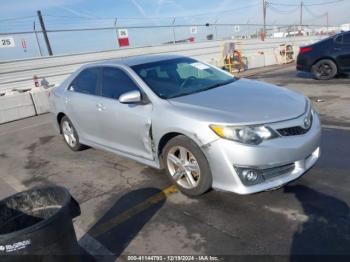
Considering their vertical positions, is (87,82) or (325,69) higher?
(87,82)

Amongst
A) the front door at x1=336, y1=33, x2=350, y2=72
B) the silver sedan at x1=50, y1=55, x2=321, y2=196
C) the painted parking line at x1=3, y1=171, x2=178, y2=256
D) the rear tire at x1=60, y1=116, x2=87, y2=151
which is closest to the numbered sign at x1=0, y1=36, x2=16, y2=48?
the rear tire at x1=60, y1=116, x2=87, y2=151

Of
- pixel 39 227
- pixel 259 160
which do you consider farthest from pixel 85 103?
pixel 39 227

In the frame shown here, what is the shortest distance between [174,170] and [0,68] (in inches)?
533

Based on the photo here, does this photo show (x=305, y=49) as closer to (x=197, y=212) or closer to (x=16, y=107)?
(x=16, y=107)

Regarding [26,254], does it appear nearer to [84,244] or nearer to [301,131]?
[84,244]

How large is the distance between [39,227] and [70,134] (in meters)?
4.05

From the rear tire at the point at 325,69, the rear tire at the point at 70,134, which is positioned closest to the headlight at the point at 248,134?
the rear tire at the point at 70,134

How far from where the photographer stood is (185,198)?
3.89 m

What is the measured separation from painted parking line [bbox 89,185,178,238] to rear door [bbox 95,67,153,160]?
462 mm

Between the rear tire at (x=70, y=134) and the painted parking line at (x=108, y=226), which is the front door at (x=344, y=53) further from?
the painted parking line at (x=108, y=226)

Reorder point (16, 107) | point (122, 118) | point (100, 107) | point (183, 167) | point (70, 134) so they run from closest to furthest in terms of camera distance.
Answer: point (183, 167) → point (122, 118) → point (100, 107) → point (70, 134) → point (16, 107)

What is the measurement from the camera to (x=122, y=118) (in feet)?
14.5

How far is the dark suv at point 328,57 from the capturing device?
1103cm

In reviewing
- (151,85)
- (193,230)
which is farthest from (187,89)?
(193,230)
